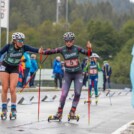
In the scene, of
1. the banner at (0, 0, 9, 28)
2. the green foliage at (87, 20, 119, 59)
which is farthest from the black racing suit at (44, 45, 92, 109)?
Result: the green foliage at (87, 20, 119, 59)

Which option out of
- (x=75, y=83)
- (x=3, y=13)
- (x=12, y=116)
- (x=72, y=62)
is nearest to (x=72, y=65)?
(x=72, y=62)

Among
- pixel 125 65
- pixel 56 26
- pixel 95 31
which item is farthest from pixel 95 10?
pixel 125 65

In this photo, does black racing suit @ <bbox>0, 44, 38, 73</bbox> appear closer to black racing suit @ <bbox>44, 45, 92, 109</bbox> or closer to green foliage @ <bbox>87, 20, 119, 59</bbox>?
black racing suit @ <bbox>44, 45, 92, 109</bbox>

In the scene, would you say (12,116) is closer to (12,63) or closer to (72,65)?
(12,63)

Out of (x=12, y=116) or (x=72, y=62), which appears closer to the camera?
(x=12, y=116)

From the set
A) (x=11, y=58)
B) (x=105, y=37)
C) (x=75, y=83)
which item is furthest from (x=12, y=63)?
(x=105, y=37)

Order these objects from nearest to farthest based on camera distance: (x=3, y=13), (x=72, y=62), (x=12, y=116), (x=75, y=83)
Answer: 1. (x=12, y=116)
2. (x=72, y=62)
3. (x=75, y=83)
4. (x=3, y=13)

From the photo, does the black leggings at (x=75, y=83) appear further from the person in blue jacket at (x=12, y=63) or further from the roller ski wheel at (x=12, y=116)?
the roller ski wheel at (x=12, y=116)

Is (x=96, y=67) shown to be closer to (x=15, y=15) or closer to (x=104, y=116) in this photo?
(x=104, y=116)

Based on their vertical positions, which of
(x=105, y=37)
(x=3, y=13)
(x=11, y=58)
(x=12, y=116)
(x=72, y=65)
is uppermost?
(x=105, y=37)

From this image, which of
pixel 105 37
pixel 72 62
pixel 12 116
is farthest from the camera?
pixel 105 37

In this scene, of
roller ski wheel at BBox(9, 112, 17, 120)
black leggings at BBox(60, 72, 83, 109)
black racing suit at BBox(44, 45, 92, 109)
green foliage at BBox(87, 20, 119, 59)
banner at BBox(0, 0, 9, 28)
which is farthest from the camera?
green foliage at BBox(87, 20, 119, 59)

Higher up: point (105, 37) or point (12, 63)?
point (105, 37)

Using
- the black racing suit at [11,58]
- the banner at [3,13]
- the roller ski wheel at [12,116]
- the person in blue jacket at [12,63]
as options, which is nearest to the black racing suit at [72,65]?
the person in blue jacket at [12,63]
